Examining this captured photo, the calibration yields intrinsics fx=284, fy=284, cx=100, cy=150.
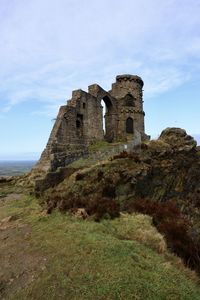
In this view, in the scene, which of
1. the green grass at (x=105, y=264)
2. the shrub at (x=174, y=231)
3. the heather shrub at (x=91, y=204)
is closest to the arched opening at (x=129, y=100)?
the heather shrub at (x=91, y=204)

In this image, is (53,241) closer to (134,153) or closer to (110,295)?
(110,295)

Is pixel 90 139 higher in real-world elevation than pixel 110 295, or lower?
higher

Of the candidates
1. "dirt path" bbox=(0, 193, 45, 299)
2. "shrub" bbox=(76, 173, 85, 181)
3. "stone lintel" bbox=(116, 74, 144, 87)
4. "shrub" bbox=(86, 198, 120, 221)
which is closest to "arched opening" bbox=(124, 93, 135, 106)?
"stone lintel" bbox=(116, 74, 144, 87)

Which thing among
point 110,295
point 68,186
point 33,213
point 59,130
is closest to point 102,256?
point 110,295

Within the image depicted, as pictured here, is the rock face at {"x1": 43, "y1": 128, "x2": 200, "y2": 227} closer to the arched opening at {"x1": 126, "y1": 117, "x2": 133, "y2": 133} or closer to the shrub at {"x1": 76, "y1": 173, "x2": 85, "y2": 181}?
the shrub at {"x1": 76, "y1": 173, "x2": 85, "y2": 181}

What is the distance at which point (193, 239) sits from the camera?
12.9m

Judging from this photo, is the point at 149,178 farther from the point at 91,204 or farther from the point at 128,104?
the point at 128,104

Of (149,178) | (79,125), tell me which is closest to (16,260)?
(149,178)

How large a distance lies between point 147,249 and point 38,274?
4.21 meters

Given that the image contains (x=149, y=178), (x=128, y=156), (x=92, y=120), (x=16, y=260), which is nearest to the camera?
(x=16, y=260)

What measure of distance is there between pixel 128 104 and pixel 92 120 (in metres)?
9.35

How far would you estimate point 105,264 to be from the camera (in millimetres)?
9367

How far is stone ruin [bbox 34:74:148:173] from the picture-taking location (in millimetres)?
26062

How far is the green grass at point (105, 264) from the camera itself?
8102 millimetres
